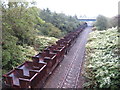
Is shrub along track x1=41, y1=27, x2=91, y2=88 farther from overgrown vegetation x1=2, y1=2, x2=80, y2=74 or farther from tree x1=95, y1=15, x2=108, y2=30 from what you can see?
tree x1=95, y1=15, x2=108, y2=30

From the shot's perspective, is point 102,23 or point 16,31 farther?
point 102,23

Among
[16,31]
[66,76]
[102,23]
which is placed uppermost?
[102,23]

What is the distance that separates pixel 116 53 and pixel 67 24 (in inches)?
801

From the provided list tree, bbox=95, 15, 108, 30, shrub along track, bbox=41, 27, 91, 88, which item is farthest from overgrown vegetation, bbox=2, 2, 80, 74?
Answer: tree, bbox=95, 15, 108, 30

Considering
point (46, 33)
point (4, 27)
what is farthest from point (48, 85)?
point (46, 33)

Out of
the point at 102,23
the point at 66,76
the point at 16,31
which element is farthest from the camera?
the point at 102,23

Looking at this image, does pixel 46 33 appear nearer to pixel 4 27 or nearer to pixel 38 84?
pixel 4 27

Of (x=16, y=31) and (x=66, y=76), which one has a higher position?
(x=16, y=31)

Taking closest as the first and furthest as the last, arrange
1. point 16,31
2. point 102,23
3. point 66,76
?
1. point 66,76
2. point 16,31
3. point 102,23

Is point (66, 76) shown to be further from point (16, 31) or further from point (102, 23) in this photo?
point (102, 23)

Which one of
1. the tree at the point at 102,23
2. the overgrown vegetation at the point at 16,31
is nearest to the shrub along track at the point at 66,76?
the overgrown vegetation at the point at 16,31

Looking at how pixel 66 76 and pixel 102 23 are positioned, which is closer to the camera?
pixel 66 76

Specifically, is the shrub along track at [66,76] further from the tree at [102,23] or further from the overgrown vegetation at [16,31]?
the tree at [102,23]

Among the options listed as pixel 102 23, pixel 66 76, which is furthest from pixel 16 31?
pixel 102 23
